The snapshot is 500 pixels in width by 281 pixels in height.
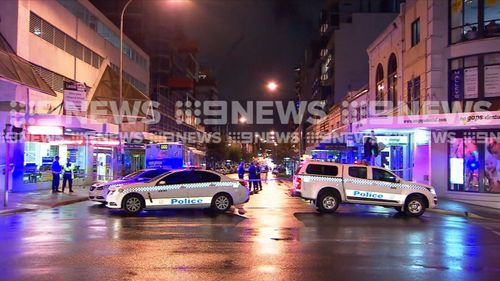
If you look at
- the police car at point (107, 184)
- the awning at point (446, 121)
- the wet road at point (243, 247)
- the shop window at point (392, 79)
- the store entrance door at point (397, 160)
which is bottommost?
the wet road at point (243, 247)

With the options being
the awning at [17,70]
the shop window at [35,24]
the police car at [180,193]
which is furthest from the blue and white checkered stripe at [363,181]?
the shop window at [35,24]

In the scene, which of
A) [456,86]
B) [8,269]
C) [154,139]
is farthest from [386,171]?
[154,139]

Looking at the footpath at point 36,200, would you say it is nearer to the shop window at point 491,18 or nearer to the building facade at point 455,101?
the building facade at point 455,101

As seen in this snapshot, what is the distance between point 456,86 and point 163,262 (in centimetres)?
1968

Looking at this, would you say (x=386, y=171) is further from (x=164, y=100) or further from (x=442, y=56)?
(x=164, y=100)

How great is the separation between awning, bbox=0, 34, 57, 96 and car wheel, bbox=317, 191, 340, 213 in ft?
43.6

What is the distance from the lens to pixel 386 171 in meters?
19.3

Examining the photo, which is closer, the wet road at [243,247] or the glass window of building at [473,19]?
the wet road at [243,247]

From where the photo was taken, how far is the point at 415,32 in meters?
28.7

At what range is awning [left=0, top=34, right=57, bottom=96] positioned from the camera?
2295 centimetres

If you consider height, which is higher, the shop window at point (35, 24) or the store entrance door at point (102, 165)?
the shop window at point (35, 24)

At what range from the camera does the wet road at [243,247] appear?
8.80 metres

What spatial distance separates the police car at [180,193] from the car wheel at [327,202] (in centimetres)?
267

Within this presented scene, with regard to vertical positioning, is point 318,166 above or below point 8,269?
above
